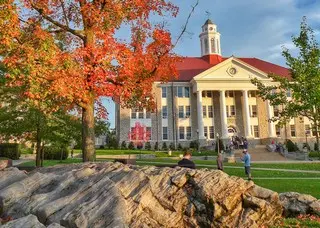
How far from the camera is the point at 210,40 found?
2518 inches

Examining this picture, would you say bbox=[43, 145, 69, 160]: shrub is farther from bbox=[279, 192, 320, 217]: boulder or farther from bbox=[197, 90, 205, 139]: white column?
bbox=[279, 192, 320, 217]: boulder

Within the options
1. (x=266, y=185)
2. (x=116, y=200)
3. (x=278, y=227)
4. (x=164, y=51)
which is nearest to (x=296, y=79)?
(x=266, y=185)

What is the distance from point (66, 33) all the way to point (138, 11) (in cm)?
336

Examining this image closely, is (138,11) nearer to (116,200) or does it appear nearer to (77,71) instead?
(77,71)

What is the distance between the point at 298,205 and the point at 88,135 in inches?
310

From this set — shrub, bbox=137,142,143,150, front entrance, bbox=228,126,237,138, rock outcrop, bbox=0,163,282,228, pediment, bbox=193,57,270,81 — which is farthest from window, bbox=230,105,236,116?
rock outcrop, bbox=0,163,282,228

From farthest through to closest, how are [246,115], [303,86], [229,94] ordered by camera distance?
[229,94]
[246,115]
[303,86]

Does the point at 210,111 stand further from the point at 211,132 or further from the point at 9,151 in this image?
the point at 9,151

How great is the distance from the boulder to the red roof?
4657 cm

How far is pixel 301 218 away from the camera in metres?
10.1

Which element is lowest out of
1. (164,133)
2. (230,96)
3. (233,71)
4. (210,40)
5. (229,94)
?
(164,133)

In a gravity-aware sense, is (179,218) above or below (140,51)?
below

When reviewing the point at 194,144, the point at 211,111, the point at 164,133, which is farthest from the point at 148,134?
the point at 211,111

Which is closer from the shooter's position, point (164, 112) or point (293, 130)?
point (164, 112)
